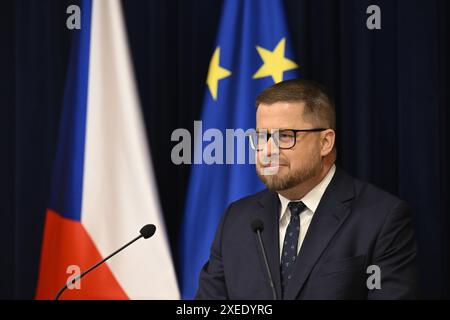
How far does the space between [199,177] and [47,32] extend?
1.16 metres

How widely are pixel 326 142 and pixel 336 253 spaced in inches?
19.5

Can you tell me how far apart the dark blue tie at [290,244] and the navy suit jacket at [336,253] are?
0.09 feet

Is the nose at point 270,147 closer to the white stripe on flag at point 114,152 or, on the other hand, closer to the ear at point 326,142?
the ear at point 326,142

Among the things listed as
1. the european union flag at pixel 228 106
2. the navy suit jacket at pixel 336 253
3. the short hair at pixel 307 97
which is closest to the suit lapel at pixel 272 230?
the navy suit jacket at pixel 336 253

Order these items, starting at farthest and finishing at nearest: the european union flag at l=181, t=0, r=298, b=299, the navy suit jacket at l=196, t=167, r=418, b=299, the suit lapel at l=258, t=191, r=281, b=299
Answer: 1. the european union flag at l=181, t=0, r=298, b=299
2. the suit lapel at l=258, t=191, r=281, b=299
3. the navy suit jacket at l=196, t=167, r=418, b=299

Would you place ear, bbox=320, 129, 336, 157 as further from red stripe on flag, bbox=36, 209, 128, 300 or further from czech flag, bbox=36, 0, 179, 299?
red stripe on flag, bbox=36, 209, 128, 300

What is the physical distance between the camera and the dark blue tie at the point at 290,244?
2570 millimetres

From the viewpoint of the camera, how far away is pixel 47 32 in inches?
139

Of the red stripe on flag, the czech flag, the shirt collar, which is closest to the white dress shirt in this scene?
the shirt collar

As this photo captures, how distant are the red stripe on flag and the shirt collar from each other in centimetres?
113

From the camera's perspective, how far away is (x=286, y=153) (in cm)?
269

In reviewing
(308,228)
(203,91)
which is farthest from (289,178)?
(203,91)

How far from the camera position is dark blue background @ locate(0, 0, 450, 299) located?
124 inches

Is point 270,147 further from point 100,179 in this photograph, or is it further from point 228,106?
point 100,179
